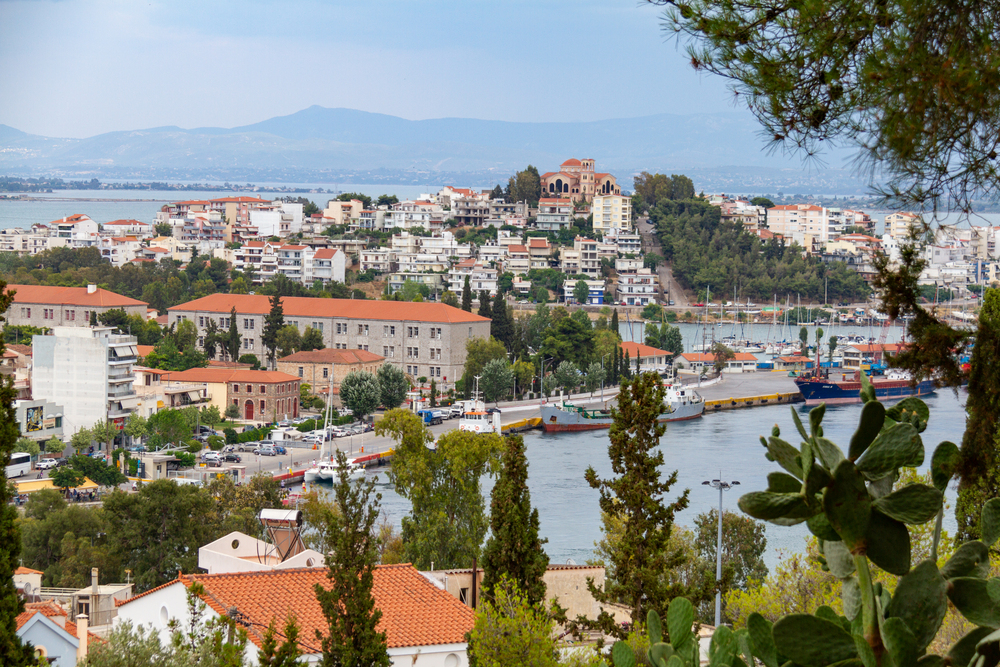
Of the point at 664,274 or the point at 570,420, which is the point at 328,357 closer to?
the point at 570,420

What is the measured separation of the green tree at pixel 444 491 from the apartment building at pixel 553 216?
38.2 metres

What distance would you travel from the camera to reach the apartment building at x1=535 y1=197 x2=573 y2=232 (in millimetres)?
50469

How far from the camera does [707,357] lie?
34.0 m

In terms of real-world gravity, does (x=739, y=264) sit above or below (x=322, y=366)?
above

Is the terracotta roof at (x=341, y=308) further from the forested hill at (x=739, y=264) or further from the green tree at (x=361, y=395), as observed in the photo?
the forested hill at (x=739, y=264)

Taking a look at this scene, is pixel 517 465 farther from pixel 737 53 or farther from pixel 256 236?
pixel 256 236

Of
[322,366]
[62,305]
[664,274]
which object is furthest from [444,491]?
[664,274]

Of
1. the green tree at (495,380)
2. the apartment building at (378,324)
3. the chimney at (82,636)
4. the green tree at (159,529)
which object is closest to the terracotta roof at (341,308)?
the apartment building at (378,324)

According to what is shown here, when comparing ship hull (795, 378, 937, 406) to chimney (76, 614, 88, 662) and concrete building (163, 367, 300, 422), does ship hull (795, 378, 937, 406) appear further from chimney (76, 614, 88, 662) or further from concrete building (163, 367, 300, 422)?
chimney (76, 614, 88, 662)

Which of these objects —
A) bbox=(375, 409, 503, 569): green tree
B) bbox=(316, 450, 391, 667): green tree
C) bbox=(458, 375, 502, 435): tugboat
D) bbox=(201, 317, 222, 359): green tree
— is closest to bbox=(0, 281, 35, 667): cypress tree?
bbox=(316, 450, 391, 667): green tree

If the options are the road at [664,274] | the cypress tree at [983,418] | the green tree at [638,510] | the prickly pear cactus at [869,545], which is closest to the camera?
the prickly pear cactus at [869,545]

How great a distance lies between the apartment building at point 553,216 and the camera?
5047 cm

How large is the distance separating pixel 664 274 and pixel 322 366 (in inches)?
996

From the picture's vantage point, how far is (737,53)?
8.27 feet
